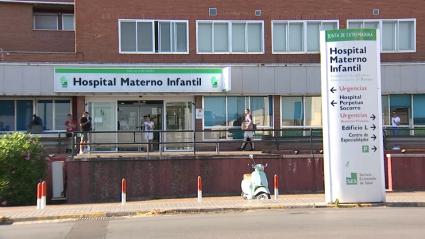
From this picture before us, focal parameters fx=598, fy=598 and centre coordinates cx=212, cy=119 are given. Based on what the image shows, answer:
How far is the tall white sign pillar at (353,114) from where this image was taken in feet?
54.6

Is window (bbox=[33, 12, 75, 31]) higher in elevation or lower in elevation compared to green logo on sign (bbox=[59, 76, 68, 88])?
higher

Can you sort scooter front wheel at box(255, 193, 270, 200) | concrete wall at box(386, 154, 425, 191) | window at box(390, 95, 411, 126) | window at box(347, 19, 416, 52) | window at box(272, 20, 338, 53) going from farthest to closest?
window at box(347, 19, 416, 52), window at box(390, 95, 411, 126), window at box(272, 20, 338, 53), concrete wall at box(386, 154, 425, 191), scooter front wheel at box(255, 193, 270, 200)

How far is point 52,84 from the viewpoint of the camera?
26.9 metres

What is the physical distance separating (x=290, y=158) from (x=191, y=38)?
953cm

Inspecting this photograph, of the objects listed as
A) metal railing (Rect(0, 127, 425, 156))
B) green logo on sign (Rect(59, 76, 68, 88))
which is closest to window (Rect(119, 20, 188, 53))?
green logo on sign (Rect(59, 76, 68, 88))

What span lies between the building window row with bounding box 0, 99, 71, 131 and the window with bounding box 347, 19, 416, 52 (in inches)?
587

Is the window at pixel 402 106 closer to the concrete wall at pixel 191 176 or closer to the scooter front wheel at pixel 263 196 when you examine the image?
the concrete wall at pixel 191 176

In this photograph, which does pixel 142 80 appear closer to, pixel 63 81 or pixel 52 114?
pixel 63 81

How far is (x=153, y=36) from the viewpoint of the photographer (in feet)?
93.8

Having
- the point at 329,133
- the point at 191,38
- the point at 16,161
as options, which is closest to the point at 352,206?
the point at 329,133

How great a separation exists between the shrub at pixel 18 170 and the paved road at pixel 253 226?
5.60 metres

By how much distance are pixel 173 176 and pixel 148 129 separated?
5.44m

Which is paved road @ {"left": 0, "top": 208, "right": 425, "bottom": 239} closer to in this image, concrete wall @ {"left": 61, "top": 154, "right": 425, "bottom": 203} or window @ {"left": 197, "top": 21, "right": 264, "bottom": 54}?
concrete wall @ {"left": 61, "top": 154, "right": 425, "bottom": 203}

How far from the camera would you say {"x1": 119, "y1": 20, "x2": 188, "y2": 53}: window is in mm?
28406
